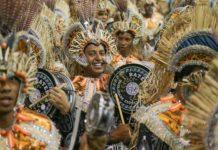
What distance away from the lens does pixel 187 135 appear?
241 inches

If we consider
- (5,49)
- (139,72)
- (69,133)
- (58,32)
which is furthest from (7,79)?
(58,32)

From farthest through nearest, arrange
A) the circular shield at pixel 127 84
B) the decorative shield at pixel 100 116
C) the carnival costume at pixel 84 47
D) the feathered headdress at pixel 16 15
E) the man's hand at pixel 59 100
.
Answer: the carnival costume at pixel 84 47
the circular shield at pixel 127 84
the man's hand at pixel 59 100
the feathered headdress at pixel 16 15
the decorative shield at pixel 100 116

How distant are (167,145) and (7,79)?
1305 mm

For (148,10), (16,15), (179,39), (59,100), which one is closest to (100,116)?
(16,15)

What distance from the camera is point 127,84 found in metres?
9.12

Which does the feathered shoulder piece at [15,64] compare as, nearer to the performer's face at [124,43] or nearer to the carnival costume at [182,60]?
the carnival costume at [182,60]

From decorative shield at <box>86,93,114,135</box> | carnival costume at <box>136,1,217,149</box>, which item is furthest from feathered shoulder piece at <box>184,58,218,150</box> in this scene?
carnival costume at <box>136,1,217,149</box>

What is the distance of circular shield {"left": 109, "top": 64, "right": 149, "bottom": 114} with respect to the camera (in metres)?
8.96

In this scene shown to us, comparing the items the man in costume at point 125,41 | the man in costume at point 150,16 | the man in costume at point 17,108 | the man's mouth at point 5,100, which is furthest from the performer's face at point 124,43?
the man's mouth at point 5,100

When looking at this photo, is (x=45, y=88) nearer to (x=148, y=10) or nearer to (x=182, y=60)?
(x=182, y=60)

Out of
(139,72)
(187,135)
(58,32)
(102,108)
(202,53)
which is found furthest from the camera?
(58,32)

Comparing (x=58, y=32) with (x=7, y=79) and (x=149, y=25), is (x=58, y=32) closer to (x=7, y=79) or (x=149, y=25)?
(x=149, y=25)

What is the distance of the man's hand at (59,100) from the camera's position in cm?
825

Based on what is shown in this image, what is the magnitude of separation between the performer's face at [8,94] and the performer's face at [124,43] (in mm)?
5244
